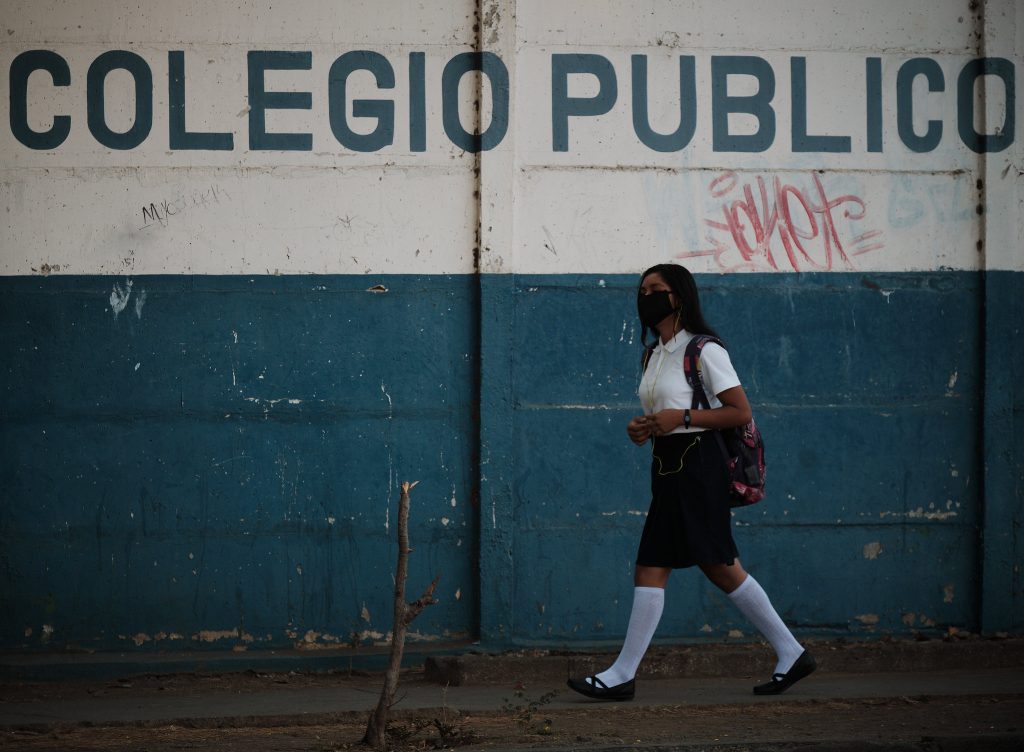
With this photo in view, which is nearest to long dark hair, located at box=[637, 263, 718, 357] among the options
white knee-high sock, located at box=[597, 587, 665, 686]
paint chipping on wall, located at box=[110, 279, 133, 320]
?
white knee-high sock, located at box=[597, 587, 665, 686]

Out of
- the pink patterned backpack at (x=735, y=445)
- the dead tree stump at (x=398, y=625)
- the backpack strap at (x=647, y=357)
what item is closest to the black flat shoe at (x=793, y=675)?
the pink patterned backpack at (x=735, y=445)

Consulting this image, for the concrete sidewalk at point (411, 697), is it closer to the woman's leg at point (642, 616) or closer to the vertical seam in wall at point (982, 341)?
the woman's leg at point (642, 616)

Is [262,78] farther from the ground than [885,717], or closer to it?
farther from the ground

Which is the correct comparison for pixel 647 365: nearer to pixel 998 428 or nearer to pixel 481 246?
pixel 481 246

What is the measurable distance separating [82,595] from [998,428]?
472 centimetres

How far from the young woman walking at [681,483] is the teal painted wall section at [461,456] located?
1.11 metres

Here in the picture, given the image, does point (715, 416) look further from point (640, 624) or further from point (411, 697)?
point (411, 697)

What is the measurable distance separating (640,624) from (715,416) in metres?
0.94

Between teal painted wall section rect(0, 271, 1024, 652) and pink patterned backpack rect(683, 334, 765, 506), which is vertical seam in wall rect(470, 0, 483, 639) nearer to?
teal painted wall section rect(0, 271, 1024, 652)

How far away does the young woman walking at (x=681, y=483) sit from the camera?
5.51m

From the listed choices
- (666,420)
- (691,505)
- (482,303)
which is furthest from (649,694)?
(482,303)

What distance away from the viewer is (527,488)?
6773 mm

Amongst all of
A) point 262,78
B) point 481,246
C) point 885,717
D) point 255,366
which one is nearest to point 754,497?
point 885,717

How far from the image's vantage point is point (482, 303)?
6699mm
